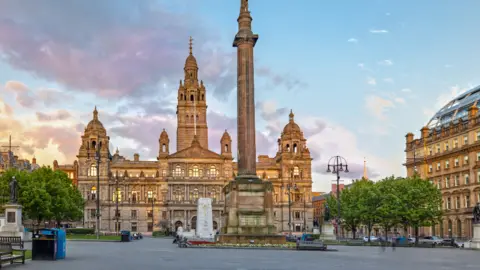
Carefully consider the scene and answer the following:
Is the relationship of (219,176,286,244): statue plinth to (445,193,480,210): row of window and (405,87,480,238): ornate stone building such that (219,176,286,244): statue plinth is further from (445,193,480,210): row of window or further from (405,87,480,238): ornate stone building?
(445,193,480,210): row of window

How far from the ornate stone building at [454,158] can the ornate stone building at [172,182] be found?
153 feet

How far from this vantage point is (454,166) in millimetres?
98750

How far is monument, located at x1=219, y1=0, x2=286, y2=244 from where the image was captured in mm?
48062

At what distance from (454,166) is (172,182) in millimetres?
73108

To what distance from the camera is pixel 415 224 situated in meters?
75.8

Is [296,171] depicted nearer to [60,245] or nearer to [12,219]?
[12,219]

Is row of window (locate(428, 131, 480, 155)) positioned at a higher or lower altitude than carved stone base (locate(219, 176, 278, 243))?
higher

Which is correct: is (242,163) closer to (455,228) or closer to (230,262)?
(230,262)

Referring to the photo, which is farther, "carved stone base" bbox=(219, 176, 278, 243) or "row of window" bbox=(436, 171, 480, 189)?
"row of window" bbox=(436, 171, 480, 189)

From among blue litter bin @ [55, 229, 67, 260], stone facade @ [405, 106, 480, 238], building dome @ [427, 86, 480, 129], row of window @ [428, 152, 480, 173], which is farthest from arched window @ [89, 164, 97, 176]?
blue litter bin @ [55, 229, 67, 260]

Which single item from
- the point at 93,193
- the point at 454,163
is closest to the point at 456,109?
the point at 454,163

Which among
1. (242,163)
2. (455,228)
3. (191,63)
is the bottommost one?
(455,228)

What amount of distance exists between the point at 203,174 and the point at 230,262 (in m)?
124

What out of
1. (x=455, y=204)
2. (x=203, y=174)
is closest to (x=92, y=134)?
(x=203, y=174)
